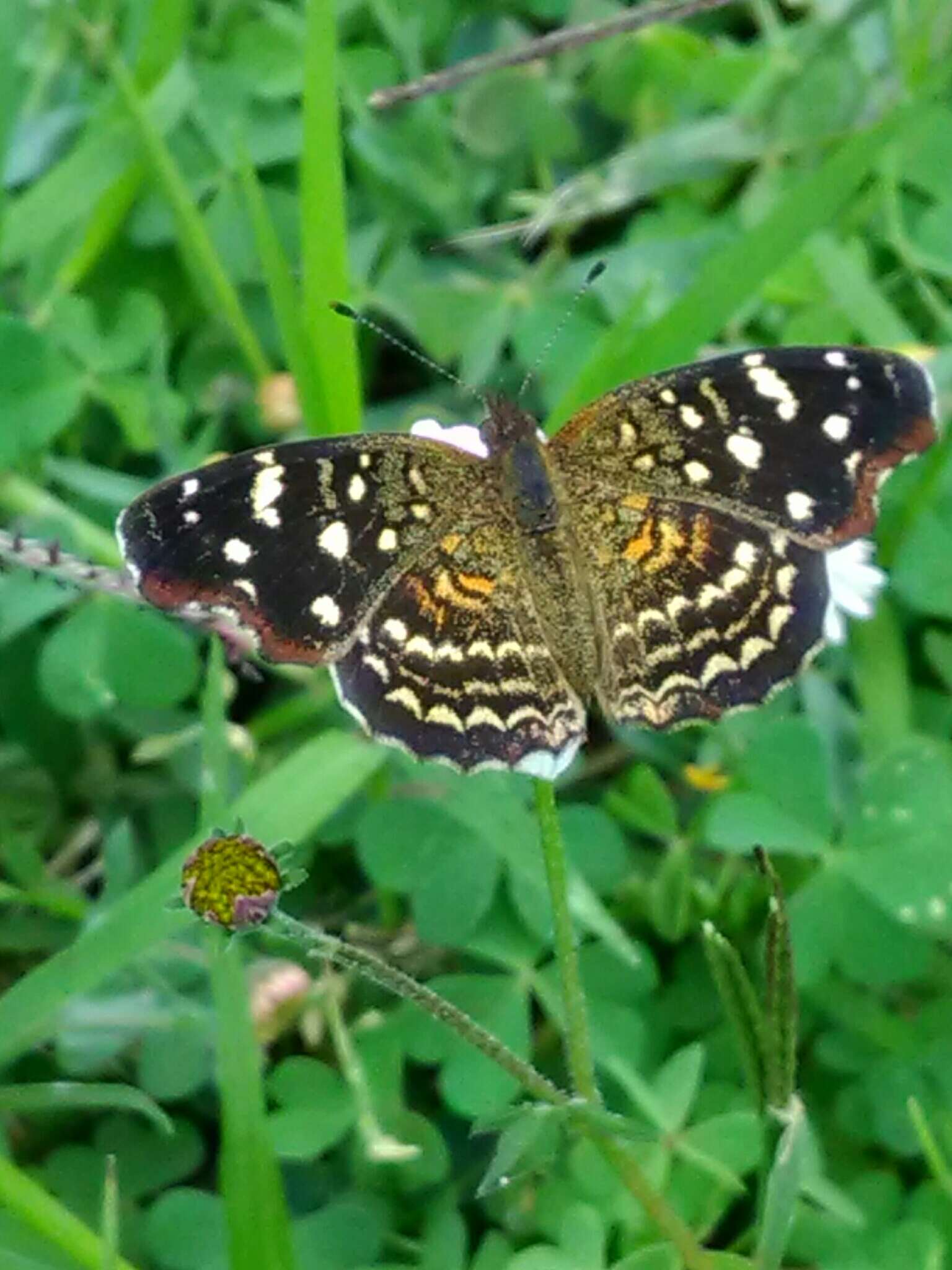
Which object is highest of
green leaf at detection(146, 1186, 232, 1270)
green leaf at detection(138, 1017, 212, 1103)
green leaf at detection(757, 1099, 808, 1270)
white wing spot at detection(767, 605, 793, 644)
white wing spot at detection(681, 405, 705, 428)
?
white wing spot at detection(681, 405, 705, 428)

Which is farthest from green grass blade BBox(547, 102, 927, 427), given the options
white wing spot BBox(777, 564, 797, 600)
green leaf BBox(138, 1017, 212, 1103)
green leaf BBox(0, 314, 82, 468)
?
green leaf BBox(138, 1017, 212, 1103)

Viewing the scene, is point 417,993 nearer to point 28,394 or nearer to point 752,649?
point 752,649

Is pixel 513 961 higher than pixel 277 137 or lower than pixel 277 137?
lower

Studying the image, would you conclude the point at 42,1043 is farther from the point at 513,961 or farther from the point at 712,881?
the point at 712,881

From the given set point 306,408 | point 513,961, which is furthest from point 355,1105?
point 306,408

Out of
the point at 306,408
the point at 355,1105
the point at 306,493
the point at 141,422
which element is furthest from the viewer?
the point at 141,422

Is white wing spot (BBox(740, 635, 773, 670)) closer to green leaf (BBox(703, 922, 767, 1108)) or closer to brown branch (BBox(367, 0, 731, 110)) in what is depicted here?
green leaf (BBox(703, 922, 767, 1108))
